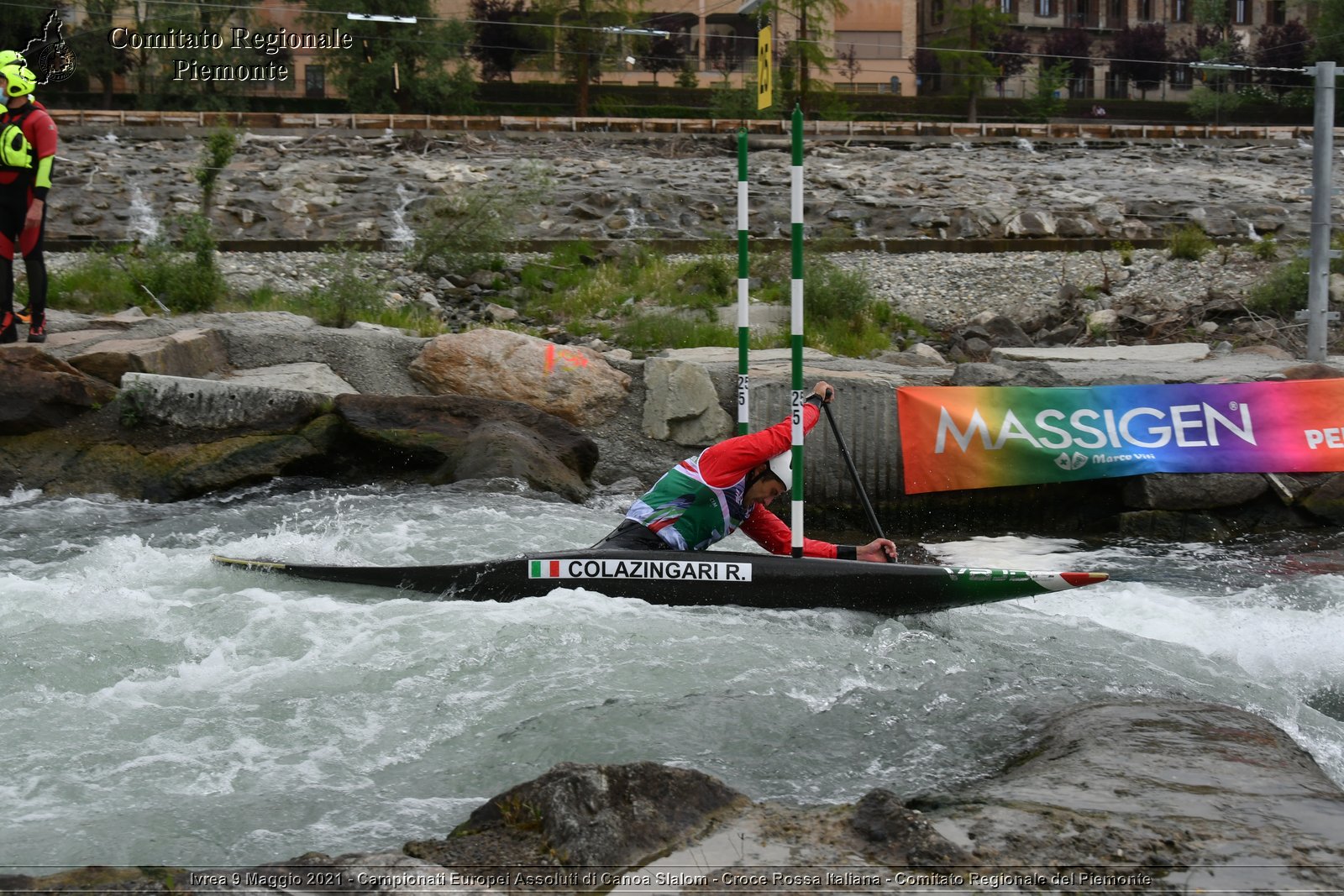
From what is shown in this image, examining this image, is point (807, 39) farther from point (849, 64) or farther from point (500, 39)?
point (849, 64)

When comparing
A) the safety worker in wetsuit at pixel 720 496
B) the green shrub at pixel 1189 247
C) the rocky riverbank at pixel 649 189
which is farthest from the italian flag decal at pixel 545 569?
the green shrub at pixel 1189 247

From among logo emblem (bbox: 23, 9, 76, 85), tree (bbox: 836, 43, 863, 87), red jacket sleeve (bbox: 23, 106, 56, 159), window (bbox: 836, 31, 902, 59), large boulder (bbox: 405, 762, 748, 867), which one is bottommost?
large boulder (bbox: 405, 762, 748, 867)

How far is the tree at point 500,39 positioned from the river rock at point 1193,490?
31.3 meters

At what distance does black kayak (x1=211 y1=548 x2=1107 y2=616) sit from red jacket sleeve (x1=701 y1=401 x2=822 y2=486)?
0.37m

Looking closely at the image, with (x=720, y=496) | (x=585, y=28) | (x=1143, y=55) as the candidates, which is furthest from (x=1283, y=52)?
(x=720, y=496)

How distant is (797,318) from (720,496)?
979 mm

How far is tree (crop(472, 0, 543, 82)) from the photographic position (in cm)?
3731

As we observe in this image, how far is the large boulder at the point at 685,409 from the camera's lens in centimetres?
968

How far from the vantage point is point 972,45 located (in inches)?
1531

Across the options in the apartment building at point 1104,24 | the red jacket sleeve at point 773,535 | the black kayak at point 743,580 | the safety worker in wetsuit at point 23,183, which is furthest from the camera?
the apartment building at point 1104,24

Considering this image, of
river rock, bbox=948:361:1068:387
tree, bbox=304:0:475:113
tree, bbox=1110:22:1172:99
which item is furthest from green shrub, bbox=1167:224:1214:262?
tree, bbox=1110:22:1172:99

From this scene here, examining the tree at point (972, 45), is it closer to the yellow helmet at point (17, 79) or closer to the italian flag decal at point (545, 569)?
the yellow helmet at point (17, 79)

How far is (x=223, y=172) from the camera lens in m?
22.1

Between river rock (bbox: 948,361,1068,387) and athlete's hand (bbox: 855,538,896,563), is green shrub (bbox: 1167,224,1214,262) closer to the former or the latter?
river rock (bbox: 948,361,1068,387)
